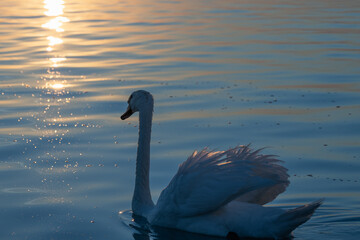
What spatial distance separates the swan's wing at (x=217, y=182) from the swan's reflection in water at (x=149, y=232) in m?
0.20

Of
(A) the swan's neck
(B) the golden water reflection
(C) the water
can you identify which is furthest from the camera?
(B) the golden water reflection

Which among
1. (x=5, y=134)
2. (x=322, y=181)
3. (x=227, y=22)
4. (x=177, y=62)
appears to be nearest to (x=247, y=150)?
(x=322, y=181)

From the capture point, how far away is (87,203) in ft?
24.2

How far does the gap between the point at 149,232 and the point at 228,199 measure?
0.98m

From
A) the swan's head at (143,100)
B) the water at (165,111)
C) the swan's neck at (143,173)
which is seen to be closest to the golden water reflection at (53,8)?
the water at (165,111)

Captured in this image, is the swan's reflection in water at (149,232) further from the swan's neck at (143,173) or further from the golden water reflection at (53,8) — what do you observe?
the golden water reflection at (53,8)

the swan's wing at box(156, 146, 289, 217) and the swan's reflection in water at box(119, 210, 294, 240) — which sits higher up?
the swan's wing at box(156, 146, 289, 217)

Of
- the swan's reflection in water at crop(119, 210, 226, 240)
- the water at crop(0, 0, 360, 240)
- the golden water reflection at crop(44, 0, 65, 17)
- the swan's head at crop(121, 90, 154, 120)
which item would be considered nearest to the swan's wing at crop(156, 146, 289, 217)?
the swan's reflection in water at crop(119, 210, 226, 240)

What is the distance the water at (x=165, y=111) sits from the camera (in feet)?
24.0

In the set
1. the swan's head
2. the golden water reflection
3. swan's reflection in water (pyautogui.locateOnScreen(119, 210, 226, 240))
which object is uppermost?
the golden water reflection

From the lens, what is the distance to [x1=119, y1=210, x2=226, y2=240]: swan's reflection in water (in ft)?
21.4

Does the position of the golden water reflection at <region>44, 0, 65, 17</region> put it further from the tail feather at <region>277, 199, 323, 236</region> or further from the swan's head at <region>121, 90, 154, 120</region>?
the tail feather at <region>277, 199, 323, 236</region>

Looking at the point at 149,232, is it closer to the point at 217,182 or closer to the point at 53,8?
the point at 217,182

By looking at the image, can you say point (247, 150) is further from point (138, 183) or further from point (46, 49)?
point (46, 49)
